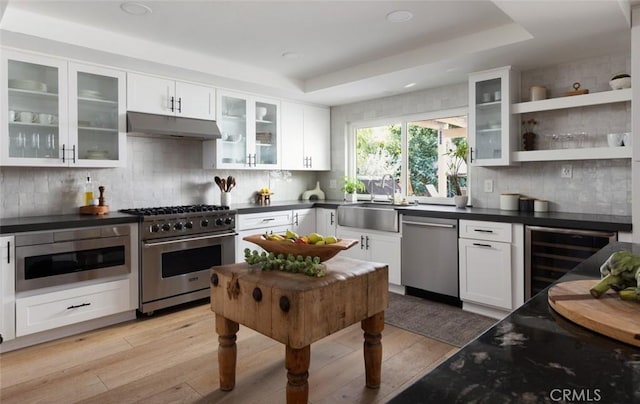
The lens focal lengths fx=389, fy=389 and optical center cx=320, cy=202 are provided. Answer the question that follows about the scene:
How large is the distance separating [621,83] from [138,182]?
437cm

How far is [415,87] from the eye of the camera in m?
4.40

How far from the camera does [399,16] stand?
293 centimetres

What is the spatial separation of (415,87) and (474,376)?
4140 millimetres

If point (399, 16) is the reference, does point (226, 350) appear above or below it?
below

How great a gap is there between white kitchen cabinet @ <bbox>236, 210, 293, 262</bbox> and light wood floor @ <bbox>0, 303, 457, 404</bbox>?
1.07 meters

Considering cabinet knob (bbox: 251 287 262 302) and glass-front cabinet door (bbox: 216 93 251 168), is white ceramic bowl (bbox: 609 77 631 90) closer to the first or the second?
cabinet knob (bbox: 251 287 262 302)

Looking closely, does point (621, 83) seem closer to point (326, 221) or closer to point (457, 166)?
point (457, 166)

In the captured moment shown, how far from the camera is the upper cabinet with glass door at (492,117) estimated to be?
3.58m

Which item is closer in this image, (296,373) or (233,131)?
(296,373)

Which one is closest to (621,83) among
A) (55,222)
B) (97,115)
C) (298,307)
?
(298,307)

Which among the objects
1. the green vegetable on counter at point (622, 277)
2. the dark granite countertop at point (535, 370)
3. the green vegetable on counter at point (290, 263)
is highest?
the green vegetable on counter at point (622, 277)

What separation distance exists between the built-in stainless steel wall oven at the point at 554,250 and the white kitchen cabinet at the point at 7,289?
3.92 metres

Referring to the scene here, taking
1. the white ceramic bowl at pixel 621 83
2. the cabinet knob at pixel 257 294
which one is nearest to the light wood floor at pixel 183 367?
the cabinet knob at pixel 257 294

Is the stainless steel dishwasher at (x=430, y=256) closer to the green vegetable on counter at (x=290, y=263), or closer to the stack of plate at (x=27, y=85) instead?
the green vegetable on counter at (x=290, y=263)
